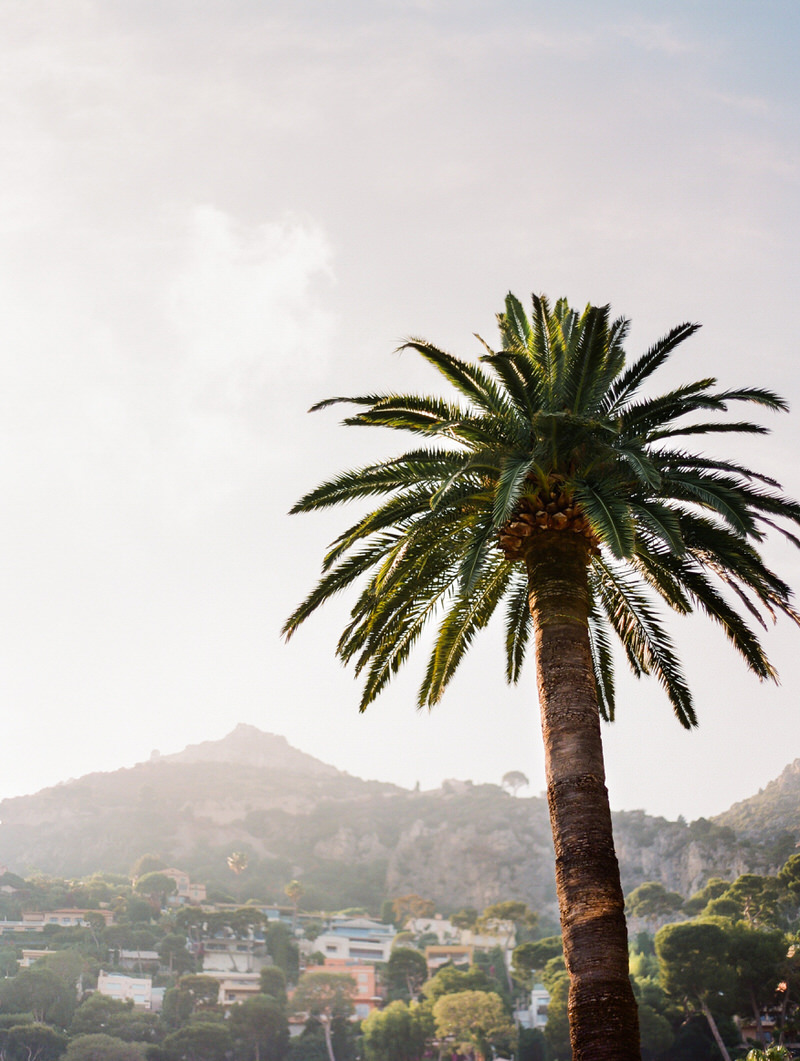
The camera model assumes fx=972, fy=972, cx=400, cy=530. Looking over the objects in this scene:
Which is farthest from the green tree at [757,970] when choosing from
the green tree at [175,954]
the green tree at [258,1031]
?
the green tree at [175,954]

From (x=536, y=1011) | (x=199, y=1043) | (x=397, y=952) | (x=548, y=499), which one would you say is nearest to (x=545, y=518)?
(x=548, y=499)

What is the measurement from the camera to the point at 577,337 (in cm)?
1269

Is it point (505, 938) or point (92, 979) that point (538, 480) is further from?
point (505, 938)

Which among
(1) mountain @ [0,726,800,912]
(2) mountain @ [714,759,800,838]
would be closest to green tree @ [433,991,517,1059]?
(1) mountain @ [0,726,800,912]

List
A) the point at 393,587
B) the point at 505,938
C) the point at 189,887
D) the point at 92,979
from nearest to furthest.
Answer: the point at 393,587 → the point at 92,979 → the point at 505,938 → the point at 189,887

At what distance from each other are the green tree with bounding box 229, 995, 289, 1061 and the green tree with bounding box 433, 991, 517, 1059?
1667 cm

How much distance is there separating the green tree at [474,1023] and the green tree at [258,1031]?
1667cm

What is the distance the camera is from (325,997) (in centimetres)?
10469

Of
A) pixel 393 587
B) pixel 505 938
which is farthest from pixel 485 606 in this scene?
pixel 505 938

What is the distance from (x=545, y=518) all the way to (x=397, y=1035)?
94.6 metres

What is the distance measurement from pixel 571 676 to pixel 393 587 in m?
2.90

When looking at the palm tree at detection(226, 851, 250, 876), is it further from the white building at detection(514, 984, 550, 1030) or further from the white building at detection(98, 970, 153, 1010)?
the white building at detection(514, 984, 550, 1030)

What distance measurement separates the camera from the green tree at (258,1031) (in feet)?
316

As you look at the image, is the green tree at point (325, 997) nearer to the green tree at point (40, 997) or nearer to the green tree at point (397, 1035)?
the green tree at point (397, 1035)
